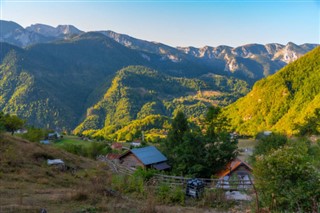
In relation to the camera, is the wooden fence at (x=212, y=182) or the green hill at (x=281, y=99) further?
the green hill at (x=281, y=99)

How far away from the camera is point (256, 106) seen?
14575cm

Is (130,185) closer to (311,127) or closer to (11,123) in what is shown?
(11,123)

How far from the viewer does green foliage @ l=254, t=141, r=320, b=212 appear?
31.6 feet

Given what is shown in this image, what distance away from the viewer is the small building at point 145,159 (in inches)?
1407

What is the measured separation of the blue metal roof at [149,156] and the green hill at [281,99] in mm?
85664

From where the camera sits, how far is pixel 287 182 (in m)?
10.1

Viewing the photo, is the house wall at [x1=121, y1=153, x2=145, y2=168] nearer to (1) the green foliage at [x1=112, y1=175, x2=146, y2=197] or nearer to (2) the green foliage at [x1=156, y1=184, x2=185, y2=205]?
(1) the green foliage at [x1=112, y1=175, x2=146, y2=197]

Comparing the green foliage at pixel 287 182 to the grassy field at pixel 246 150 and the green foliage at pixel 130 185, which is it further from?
the grassy field at pixel 246 150

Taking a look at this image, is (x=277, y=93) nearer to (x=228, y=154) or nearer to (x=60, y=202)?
(x=228, y=154)

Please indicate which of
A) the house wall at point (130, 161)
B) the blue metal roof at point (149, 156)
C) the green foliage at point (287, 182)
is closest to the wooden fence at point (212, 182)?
the green foliage at point (287, 182)

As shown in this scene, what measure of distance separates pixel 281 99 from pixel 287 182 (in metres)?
136

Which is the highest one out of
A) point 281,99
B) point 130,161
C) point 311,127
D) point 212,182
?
point 281,99

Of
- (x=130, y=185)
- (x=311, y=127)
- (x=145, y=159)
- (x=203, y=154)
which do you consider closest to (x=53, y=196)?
(x=130, y=185)

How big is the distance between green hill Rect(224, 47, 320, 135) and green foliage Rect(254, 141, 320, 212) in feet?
361
